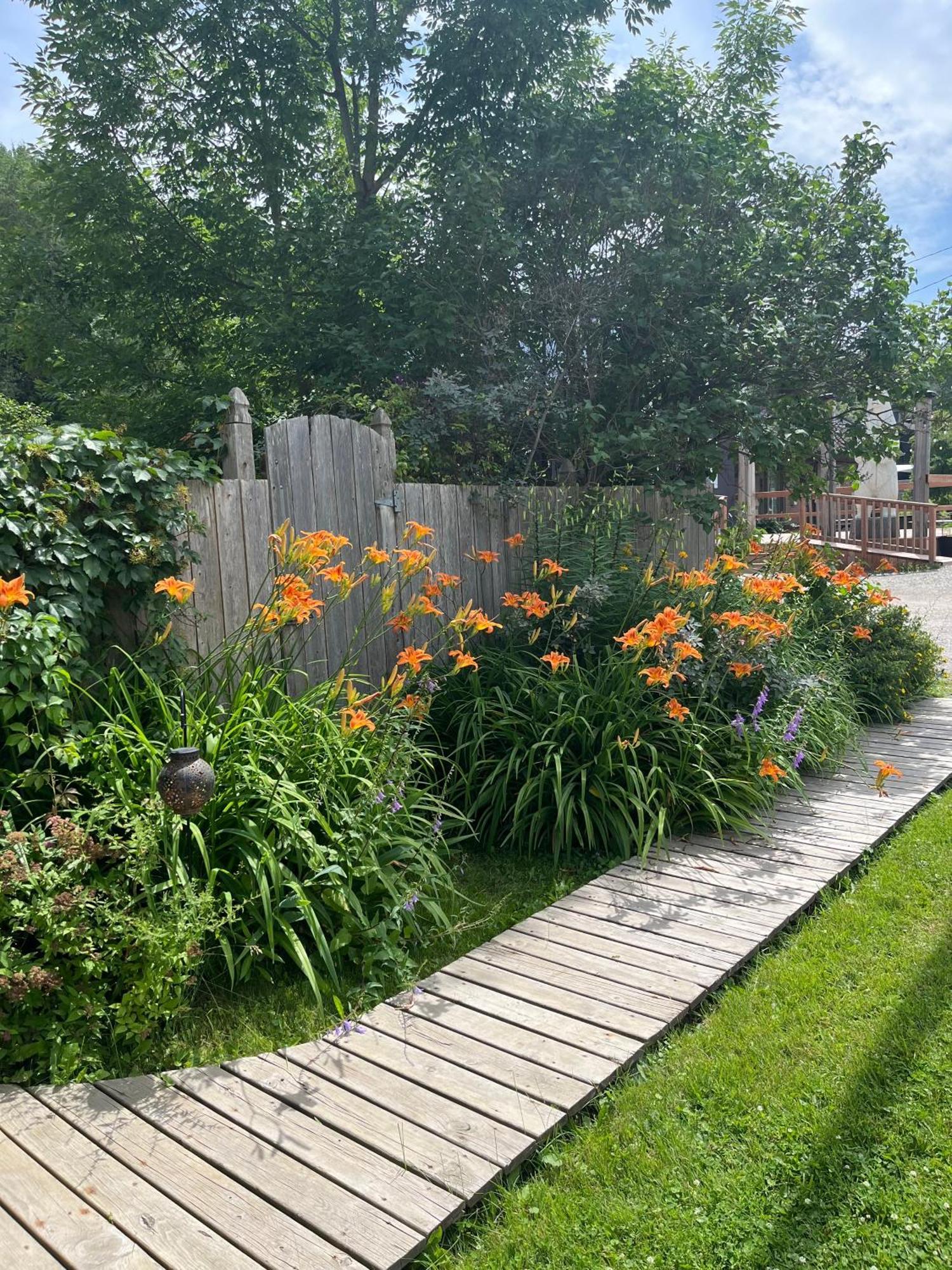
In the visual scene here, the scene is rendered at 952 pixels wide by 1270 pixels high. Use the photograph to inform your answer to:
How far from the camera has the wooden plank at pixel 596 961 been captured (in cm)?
282

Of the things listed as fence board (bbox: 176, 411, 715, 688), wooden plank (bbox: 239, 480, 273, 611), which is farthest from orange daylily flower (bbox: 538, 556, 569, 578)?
wooden plank (bbox: 239, 480, 273, 611)

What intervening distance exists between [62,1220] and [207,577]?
2244 millimetres

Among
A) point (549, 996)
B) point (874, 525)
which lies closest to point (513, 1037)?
point (549, 996)

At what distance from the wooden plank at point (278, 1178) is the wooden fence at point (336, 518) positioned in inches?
66.5

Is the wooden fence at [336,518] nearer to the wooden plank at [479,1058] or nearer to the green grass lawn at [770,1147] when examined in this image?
the wooden plank at [479,1058]

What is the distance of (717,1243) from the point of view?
1.91m

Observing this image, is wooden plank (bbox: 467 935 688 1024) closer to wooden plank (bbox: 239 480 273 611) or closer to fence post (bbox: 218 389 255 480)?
wooden plank (bbox: 239 480 273 611)

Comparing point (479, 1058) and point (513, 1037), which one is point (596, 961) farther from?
point (479, 1058)

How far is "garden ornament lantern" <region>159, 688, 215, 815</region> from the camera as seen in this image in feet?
8.27

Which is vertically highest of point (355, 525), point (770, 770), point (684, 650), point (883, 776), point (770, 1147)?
point (355, 525)

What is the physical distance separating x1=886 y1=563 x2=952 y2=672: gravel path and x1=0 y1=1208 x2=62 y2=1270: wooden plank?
8090 mm

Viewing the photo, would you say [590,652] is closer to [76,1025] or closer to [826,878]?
[826,878]

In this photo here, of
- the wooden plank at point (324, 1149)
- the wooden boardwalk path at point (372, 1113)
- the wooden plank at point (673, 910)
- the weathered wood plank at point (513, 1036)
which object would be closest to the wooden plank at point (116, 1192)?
the wooden boardwalk path at point (372, 1113)

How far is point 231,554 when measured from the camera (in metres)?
3.73
